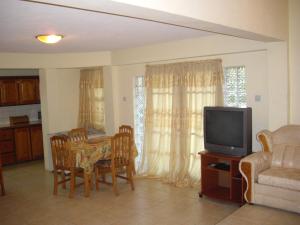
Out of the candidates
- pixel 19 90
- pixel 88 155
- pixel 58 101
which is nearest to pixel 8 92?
pixel 19 90

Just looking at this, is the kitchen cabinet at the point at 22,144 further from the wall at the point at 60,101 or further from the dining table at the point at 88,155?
the dining table at the point at 88,155

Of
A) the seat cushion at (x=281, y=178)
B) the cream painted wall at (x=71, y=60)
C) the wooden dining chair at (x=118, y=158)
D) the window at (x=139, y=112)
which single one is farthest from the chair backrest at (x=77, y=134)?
the seat cushion at (x=281, y=178)

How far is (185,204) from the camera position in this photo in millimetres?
4641

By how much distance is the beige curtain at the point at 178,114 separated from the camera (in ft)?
17.0

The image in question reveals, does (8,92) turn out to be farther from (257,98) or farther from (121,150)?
(257,98)

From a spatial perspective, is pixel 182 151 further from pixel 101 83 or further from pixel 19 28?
pixel 19 28

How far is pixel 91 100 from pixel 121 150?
92.5 inches

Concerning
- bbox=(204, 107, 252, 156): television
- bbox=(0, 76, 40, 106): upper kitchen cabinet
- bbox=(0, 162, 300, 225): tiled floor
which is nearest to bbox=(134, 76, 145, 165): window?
bbox=(0, 162, 300, 225): tiled floor

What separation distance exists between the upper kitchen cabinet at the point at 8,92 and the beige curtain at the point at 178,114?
3392 millimetres

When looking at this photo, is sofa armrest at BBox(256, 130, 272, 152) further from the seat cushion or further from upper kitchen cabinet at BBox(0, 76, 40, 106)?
upper kitchen cabinet at BBox(0, 76, 40, 106)

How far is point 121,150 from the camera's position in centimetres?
530

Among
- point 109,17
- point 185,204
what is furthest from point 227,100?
point 109,17

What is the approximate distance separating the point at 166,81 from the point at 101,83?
1.93 meters

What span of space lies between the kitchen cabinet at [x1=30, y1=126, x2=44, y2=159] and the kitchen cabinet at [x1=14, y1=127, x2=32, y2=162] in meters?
0.08
